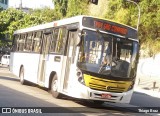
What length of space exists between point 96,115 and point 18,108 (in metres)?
2.36

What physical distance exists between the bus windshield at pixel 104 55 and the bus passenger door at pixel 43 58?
3.82m

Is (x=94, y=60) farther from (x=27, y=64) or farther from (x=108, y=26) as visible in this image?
(x=27, y=64)

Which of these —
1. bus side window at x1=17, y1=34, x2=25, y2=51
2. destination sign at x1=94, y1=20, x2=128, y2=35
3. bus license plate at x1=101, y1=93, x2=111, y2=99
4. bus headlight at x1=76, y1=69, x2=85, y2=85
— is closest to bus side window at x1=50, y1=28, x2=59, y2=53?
destination sign at x1=94, y1=20, x2=128, y2=35

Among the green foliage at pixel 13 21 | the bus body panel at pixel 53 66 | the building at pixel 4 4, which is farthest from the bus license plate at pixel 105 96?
the building at pixel 4 4

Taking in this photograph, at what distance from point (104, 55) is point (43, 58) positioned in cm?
464

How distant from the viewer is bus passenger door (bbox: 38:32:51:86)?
58.5ft

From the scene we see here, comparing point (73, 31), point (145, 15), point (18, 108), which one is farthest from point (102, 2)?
point (18, 108)

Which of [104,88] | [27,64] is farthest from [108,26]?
[27,64]

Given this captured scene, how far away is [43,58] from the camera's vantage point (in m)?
18.1

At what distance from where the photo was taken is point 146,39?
158ft

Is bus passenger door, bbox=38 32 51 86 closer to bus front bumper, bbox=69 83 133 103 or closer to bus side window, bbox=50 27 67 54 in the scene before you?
bus side window, bbox=50 27 67 54

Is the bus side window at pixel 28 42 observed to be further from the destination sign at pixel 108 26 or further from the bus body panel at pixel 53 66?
the destination sign at pixel 108 26

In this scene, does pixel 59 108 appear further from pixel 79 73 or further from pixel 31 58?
pixel 31 58

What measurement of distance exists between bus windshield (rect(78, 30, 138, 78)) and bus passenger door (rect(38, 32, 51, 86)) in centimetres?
382
